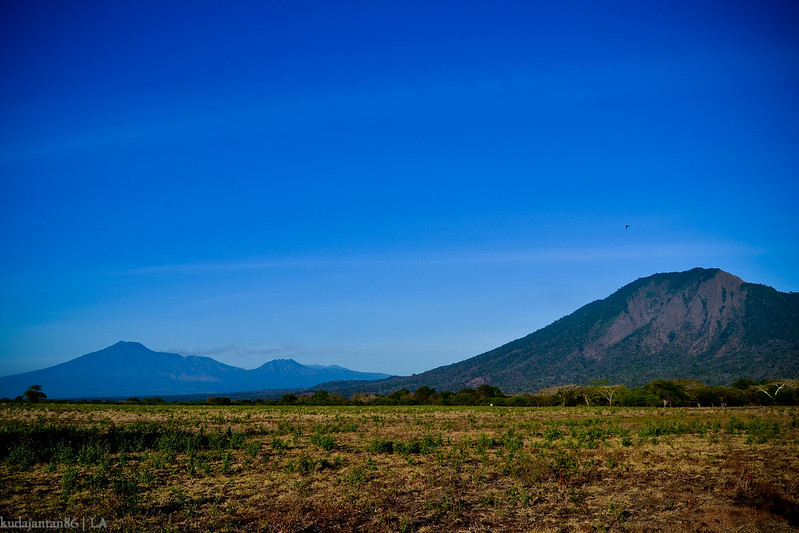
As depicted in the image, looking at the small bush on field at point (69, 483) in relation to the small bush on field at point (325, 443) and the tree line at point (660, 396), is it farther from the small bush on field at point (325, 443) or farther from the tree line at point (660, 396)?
the tree line at point (660, 396)

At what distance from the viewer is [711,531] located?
35.6 ft

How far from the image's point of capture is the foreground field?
1154 cm

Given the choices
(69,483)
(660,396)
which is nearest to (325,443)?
(69,483)

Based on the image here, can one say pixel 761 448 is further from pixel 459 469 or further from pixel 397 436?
pixel 397 436

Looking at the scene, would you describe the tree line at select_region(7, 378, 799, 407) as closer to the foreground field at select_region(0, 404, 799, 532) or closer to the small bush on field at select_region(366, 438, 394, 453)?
the foreground field at select_region(0, 404, 799, 532)

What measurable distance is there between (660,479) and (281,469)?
45.3ft

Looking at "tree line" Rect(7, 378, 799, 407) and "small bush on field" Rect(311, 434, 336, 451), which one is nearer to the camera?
"small bush on field" Rect(311, 434, 336, 451)

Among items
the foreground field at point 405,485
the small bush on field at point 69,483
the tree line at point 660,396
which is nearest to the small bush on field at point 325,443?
the foreground field at point 405,485

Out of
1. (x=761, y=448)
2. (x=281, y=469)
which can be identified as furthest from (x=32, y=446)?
(x=761, y=448)

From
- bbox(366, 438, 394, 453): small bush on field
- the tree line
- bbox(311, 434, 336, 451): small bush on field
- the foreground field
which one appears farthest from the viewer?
the tree line

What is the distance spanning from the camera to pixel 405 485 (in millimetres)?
15117

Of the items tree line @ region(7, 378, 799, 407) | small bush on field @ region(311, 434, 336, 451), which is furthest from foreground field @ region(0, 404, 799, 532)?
tree line @ region(7, 378, 799, 407)

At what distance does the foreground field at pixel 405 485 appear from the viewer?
11539 mm

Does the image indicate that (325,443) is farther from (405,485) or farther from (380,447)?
(405,485)
